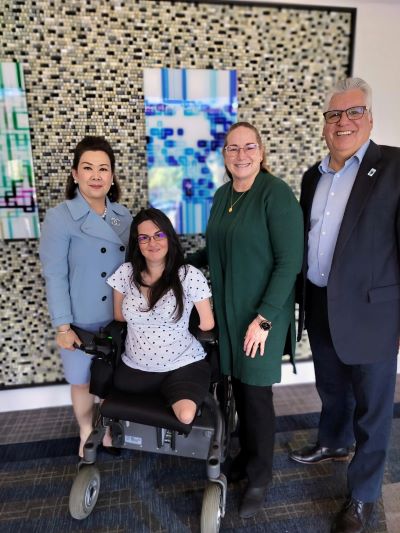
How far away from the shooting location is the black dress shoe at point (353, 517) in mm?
1877

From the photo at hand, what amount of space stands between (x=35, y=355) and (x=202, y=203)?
5.32 feet

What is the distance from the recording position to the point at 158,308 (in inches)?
80.3

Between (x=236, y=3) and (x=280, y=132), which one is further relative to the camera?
(x=280, y=132)

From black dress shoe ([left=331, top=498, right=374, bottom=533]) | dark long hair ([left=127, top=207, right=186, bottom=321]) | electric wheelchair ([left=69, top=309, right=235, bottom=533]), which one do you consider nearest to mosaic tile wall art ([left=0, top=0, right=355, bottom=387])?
dark long hair ([left=127, top=207, right=186, bottom=321])

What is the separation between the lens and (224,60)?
9.18 ft

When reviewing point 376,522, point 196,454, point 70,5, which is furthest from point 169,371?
point 70,5

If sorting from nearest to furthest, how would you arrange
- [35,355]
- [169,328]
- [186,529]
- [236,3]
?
[186,529]
[169,328]
[236,3]
[35,355]

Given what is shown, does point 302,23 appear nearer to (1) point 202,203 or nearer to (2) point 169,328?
(1) point 202,203

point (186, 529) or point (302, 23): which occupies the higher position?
point (302, 23)

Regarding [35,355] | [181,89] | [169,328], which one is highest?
[181,89]

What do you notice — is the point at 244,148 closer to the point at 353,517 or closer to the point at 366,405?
the point at 366,405

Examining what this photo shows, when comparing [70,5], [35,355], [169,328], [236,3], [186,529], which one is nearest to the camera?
[186,529]

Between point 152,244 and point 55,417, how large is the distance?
5.49ft

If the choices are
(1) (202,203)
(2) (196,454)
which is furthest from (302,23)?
(2) (196,454)
